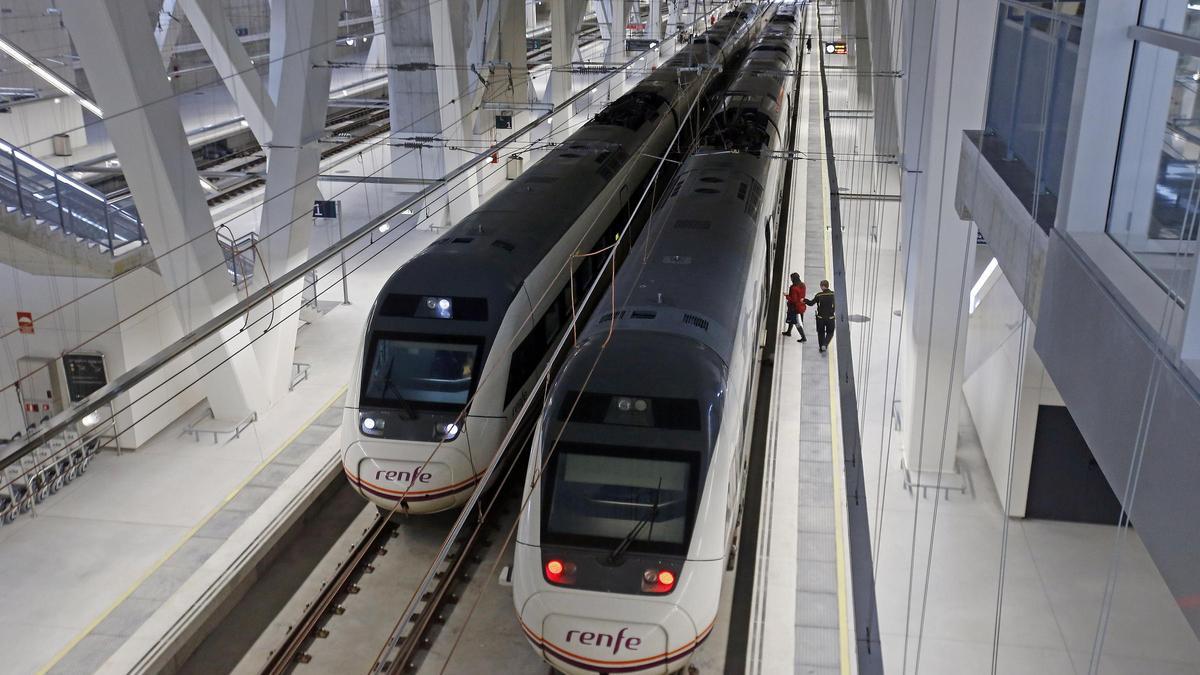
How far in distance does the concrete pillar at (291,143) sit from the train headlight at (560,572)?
807 centimetres

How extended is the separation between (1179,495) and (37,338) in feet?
45.5

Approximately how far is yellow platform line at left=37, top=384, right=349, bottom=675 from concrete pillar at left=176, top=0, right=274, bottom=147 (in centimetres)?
441

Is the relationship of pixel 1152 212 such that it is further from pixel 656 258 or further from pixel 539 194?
pixel 539 194

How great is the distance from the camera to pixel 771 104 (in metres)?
18.0

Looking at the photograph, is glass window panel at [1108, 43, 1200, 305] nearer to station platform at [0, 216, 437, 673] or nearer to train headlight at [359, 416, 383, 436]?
train headlight at [359, 416, 383, 436]

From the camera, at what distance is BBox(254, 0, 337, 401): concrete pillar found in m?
14.4

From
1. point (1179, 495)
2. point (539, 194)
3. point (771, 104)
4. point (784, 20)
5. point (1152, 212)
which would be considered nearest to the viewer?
point (1179, 495)

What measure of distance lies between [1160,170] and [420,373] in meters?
7.61

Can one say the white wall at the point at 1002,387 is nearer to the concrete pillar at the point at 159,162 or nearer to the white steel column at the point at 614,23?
the concrete pillar at the point at 159,162

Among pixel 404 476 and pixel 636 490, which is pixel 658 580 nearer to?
pixel 636 490

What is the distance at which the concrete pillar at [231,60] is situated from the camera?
14.0 metres

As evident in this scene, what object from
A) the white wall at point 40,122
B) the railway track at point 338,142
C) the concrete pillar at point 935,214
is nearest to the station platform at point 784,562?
the concrete pillar at point 935,214

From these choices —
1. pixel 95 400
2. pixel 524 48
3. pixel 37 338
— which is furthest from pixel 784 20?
pixel 95 400

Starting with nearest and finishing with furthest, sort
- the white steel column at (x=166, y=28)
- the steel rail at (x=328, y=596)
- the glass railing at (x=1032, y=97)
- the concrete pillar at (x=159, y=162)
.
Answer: the glass railing at (x=1032, y=97) < the steel rail at (x=328, y=596) < the concrete pillar at (x=159, y=162) < the white steel column at (x=166, y=28)
